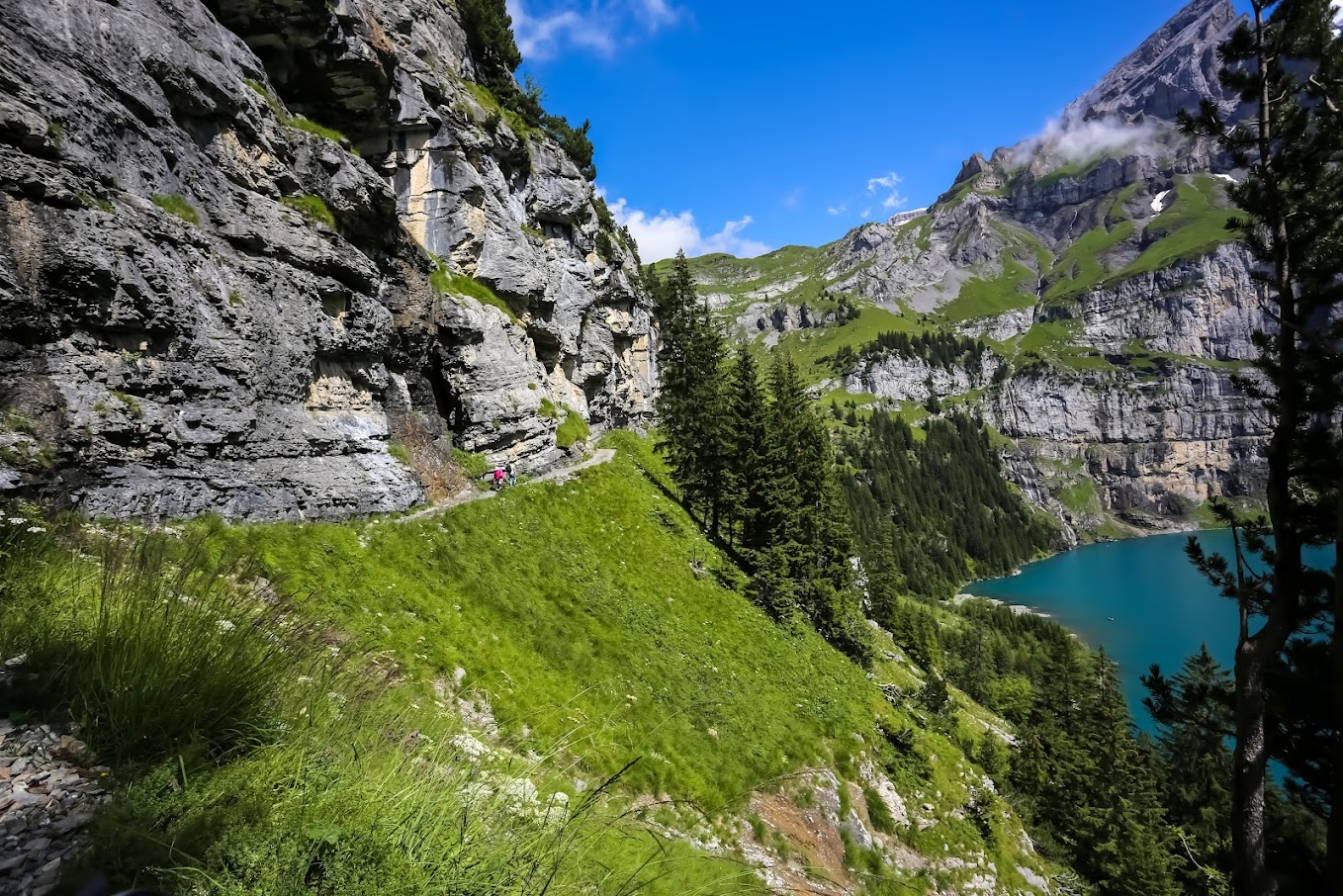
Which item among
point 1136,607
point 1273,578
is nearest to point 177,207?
point 1273,578

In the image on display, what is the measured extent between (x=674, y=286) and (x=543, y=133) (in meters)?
19.7

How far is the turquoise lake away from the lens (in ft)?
349

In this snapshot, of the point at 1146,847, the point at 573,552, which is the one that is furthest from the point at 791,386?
the point at 1146,847

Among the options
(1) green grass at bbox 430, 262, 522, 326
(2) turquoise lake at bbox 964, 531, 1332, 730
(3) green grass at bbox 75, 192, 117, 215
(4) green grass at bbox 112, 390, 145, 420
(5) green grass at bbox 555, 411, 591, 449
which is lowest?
(2) turquoise lake at bbox 964, 531, 1332, 730

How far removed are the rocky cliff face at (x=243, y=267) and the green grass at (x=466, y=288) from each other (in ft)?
0.52

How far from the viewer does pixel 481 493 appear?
25656 millimetres

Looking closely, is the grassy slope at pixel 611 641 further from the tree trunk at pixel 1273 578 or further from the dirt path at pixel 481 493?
the tree trunk at pixel 1273 578

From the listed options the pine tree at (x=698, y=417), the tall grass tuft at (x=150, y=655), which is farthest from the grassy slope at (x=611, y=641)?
the pine tree at (x=698, y=417)

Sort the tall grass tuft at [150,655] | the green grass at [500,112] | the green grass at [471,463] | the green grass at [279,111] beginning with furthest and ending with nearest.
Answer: the green grass at [500,112] → the green grass at [471,463] → the green grass at [279,111] → the tall grass tuft at [150,655]

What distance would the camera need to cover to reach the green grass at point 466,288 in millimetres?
30078

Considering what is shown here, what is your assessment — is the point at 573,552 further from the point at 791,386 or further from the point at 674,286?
the point at 674,286

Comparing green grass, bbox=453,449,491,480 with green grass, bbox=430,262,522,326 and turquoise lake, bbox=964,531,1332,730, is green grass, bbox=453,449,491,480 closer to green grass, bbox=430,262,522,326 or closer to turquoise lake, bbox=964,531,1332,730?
green grass, bbox=430,262,522,326

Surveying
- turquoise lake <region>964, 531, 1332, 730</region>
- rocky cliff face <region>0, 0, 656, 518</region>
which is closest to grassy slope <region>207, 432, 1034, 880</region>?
rocky cliff face <region>0, 0, 656, 518</region>

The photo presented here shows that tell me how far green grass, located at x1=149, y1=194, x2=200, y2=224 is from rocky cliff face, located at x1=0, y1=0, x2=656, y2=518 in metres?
0.06
